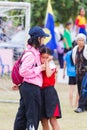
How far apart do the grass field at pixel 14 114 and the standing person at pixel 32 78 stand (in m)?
1.80

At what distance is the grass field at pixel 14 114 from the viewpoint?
10.9m

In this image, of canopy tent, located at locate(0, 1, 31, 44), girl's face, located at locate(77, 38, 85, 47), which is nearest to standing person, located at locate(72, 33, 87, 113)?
girl's face, located at locate(77, 38, 85, 47)

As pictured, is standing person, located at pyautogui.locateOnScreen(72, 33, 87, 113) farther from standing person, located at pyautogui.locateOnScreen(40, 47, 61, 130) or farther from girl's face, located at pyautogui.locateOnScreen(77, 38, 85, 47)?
standing person, located at pyautogui.locateOnScreen(40, 47, 61, 130)

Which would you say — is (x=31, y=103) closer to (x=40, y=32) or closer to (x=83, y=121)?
(x=40, y=32)

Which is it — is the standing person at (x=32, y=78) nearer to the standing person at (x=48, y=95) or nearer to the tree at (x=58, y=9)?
the standing person at (x=48, y=95)

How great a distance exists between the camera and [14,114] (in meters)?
11.9

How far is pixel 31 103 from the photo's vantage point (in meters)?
8.64

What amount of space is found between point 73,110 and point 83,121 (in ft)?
4.01

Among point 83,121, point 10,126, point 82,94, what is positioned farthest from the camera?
point 82,94

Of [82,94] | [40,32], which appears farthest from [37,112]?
[82,94]

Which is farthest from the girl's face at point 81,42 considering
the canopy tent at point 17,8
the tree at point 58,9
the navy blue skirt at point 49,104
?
the tree at point 58,9

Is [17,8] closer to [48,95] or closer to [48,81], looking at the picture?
[48,81]

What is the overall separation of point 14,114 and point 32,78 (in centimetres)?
338

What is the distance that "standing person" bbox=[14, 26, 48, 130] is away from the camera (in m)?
8.55
